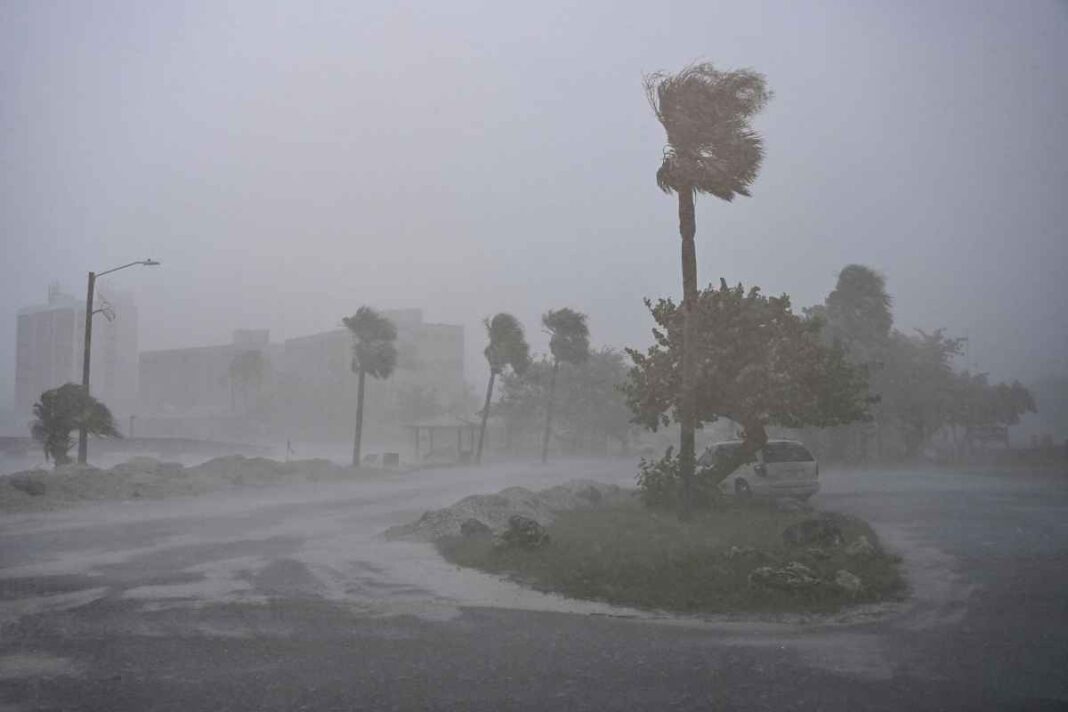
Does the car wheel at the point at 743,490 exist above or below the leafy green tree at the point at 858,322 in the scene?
below

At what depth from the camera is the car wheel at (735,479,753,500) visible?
20.9 m

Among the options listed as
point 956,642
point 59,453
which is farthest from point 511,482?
point 956,642

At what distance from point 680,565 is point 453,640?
415 centimetres

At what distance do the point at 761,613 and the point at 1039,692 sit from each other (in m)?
3.43

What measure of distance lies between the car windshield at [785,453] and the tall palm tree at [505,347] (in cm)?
3311

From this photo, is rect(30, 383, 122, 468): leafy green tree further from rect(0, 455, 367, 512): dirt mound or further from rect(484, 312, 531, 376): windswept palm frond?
rect(484, 312, 531, 376): windswept palm frond

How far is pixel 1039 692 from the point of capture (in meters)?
6.64

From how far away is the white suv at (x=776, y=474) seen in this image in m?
20.8

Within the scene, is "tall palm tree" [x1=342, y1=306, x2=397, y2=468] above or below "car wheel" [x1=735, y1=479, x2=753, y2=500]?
above

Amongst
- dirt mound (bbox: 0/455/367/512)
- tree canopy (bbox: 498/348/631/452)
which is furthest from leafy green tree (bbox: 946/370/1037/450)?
dirt mound (bbox: 0/455/367/512)

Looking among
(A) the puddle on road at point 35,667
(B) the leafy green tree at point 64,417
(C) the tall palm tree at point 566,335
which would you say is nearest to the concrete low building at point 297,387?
(C) the tall palm tree at point 566,335

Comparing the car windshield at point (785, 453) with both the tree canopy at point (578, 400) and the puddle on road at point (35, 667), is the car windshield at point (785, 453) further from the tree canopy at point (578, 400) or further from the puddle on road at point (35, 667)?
the tree canopy at point (578, 400)

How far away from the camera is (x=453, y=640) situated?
28.2ft

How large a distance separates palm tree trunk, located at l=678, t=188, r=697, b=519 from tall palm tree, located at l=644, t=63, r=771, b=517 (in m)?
0.02
